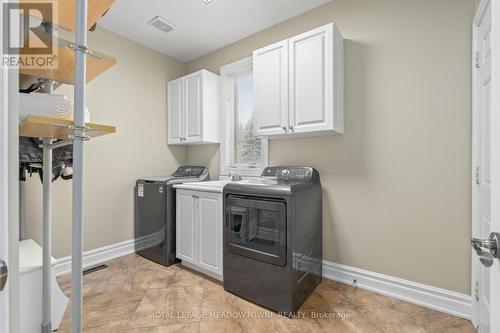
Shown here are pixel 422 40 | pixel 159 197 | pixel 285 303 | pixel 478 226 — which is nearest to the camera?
pixel 478 226

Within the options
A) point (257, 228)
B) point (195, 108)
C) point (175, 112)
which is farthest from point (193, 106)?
point (257, 228)

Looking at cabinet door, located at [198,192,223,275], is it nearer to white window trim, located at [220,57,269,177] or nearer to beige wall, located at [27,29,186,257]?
white window trim, located at [220,57,269,177]

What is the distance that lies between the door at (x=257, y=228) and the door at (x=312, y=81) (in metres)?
0.82

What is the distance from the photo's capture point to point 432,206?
188cm

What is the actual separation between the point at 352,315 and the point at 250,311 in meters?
0.77

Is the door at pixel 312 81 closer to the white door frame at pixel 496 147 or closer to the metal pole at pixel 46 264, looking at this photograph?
the white door frame at pixel 496 147

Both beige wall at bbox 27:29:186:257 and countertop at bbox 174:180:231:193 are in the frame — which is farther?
beige wall at bbox 27:29:186:257

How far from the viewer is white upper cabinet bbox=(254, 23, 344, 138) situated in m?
2.08

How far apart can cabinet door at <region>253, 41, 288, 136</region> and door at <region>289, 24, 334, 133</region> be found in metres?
0.08

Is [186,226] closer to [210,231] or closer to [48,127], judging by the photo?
[210,231]

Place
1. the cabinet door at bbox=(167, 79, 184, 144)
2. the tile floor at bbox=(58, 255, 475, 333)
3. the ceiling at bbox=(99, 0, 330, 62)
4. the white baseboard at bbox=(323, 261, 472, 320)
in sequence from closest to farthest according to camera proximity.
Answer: the tile floor at bbox=(58, 255, 475, 333)
the white baseboard at bbox=(323, 261, 472, 320)
the ceiling at bbox=(99, 0, 330, 62)
the cabinet door at bbox=(167, 79, 184, 144)

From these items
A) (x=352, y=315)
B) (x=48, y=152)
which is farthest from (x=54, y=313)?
(x=352, y=315)

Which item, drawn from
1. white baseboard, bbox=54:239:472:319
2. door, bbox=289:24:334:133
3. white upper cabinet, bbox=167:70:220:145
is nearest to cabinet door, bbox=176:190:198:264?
white upper cabinet, bbox=167:70:220:145

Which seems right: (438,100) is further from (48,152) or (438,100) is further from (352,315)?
(48,152)
